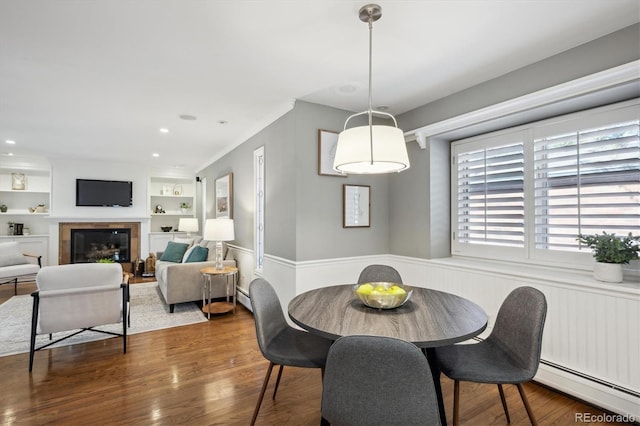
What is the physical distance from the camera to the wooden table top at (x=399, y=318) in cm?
144

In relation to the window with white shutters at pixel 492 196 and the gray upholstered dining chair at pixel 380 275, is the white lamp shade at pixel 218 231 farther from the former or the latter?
the window with white shutters at pixel 492 196

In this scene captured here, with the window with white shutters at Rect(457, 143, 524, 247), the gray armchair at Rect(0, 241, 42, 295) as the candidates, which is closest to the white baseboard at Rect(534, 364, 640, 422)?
the window with white shutters at Rect(457, 143, 524, 247)

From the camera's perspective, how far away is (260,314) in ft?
6.22

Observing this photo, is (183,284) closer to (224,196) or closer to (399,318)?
(224,196)

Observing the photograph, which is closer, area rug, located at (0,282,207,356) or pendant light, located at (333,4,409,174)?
pendant light, located at (333,4,409,174)

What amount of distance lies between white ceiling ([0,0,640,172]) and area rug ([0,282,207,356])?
2441 millimetres

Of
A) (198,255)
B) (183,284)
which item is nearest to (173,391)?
(183,284)

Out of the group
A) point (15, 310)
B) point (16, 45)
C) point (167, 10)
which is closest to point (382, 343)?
point (167, 10)

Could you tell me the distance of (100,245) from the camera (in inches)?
276

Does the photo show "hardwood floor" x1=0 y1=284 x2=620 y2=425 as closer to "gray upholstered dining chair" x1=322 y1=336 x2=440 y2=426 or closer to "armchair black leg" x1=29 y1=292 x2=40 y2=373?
"armchair black leg" x1=29 y1=292 x2=40 y2=373

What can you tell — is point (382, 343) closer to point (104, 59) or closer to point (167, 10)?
point (167, 10)

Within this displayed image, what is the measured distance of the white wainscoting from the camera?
6.48 ft

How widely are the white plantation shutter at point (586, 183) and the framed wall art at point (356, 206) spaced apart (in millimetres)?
1628

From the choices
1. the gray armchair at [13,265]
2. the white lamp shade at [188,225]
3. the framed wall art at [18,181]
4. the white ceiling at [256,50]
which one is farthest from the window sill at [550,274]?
the framed wall art at [18,181]
